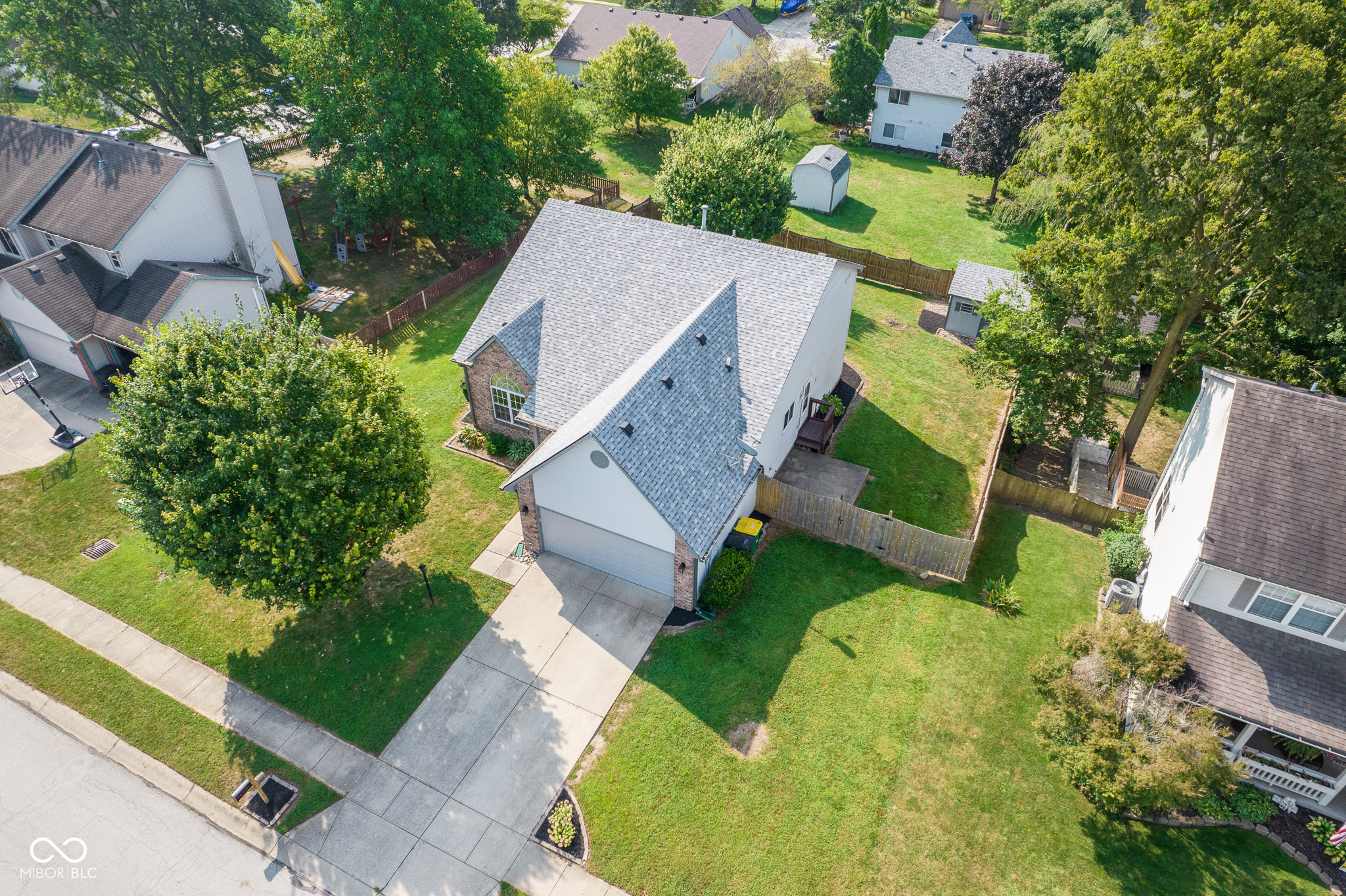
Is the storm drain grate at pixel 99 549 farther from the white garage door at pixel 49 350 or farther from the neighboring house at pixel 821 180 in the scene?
the neighboring house at pixel 821 180

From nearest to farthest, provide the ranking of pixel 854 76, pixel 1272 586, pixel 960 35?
pixel 1272 586
pixel 854 76
pixel 960 35

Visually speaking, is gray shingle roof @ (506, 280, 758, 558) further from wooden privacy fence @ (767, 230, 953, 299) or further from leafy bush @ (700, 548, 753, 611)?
wooden privacy fence @ (767, 230, 953, 299)

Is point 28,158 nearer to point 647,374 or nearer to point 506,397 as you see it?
point 506,397

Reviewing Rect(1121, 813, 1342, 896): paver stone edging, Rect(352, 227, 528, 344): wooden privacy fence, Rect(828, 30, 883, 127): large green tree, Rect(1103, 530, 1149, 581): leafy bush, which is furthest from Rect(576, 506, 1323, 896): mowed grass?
Rect(828, 30, 883, 127): large green tree

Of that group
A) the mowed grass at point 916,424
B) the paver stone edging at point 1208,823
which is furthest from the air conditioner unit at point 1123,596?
the paver stone edging at point 1208,823

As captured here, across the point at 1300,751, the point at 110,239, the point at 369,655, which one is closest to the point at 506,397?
A: the point at 369,655

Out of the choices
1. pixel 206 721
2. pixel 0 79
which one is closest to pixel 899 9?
pixel 0 79

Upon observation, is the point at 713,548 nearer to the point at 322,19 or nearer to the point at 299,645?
the point at 299,645
